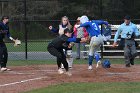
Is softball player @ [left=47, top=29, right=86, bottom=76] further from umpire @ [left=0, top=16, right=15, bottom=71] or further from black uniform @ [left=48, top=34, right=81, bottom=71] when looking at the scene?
umpire @ [left=0, top=16, right=15, bottom=71]

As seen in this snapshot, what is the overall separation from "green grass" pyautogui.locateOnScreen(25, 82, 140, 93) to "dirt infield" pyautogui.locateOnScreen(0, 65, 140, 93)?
1.99 ft

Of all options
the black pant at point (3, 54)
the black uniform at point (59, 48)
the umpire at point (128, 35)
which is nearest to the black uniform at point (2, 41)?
the black pant at point (3, 54)

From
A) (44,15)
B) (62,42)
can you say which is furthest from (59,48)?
(44,15)

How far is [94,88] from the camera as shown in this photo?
11.2 metres

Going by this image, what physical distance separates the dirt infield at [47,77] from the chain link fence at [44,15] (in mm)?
7261

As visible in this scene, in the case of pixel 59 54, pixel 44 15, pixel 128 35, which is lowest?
pixel 59 54

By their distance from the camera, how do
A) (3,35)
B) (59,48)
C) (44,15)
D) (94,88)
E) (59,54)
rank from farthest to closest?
(44,15) → (3,35) → (59,48) → (59,54) → (94,88)

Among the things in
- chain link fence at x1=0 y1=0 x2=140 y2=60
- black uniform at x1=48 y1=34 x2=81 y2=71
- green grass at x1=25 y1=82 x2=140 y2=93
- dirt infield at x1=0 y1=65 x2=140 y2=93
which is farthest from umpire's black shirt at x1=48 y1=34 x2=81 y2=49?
chain link fence at x1=0 y1=0 x2=140 y2=60

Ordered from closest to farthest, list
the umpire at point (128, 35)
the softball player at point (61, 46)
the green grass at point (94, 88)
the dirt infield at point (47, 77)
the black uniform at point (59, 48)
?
the green grass at point (94, 88) → the dirt infield at point (47, 77) → the softball player at point (61, 46) → the black uniform at point (59, 48) → the umpire at point (128, 35)

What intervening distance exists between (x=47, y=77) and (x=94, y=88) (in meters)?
2.71

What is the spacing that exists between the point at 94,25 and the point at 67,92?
468 cm

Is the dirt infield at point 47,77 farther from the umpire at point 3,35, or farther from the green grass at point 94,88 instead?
the green grass at point 94,88

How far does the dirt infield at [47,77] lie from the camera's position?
473 inches

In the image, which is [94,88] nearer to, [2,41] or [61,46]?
[61,46]
